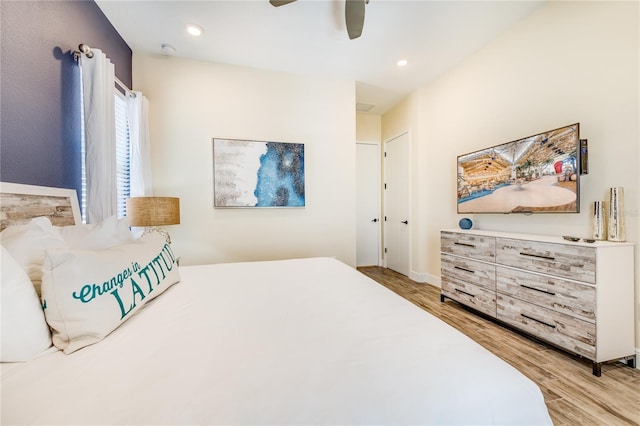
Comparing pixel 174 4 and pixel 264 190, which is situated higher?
pixel 174 4

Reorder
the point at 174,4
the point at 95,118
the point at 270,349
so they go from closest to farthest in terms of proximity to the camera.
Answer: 1. the point at 270,349
2. the point at 95,118
3. the point at 174,4

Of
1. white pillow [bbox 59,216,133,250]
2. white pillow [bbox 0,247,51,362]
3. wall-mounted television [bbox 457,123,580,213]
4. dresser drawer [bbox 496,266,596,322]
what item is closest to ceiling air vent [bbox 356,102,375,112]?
wall-mounted television [bbox 457,123,580,213]

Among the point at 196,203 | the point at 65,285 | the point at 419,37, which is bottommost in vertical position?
the point at 65,285

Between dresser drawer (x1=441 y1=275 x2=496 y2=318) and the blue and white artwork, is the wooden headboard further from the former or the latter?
dresser drawer (x1=441 y1=275 x2=496 y2=318)

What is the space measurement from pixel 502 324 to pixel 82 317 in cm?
302

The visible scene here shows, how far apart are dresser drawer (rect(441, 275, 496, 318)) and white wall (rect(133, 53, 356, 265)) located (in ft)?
3.83

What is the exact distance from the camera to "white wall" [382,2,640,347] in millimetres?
1736

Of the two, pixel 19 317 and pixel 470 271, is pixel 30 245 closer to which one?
pixel 19 317

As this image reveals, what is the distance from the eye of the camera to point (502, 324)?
7.67ft

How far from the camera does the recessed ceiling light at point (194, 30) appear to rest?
2326 mm

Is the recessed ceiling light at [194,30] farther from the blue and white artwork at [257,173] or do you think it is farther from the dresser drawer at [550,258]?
the dresser drawer at [550,258]

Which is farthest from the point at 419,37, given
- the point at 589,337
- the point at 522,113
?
the point at 589,337

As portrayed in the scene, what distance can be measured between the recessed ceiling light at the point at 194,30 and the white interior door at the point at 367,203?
9.53 feet

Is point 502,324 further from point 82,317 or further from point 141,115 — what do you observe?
point 141,115
